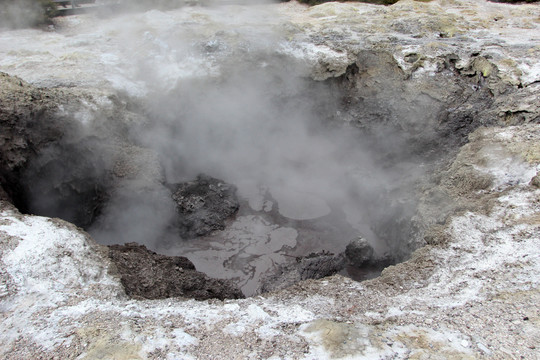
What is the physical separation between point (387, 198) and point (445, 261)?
2.54 meters

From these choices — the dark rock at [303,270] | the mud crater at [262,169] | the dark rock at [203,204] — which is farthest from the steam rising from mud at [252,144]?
the dark rock at [303,270]

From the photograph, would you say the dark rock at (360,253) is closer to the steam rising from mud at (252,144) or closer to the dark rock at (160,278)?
the steam rising from mud at (252,144)

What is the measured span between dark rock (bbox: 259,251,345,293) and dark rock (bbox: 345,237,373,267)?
0.14 meters

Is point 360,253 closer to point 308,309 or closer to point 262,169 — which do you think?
point 308,309

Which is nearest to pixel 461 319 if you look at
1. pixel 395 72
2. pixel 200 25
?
pixel 395 72

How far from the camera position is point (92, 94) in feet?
19.0

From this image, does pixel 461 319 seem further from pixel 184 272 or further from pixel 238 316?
pixel 184 272

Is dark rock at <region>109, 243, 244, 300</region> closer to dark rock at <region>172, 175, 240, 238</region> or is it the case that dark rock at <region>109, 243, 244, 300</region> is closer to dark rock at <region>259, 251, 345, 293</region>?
dark rock at <region>259, 251, 345, 293</region>

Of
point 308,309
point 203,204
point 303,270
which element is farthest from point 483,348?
point 203,204

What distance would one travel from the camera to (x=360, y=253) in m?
5.26

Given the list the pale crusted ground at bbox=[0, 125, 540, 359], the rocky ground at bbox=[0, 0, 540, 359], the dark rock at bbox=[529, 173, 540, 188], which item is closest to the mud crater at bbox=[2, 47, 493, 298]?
the rocky ground at bbox=[0, 0, 540, 359]

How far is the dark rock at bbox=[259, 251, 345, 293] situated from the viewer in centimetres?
476

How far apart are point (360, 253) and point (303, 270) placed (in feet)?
2.89

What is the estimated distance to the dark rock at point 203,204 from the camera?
19.3 ft
